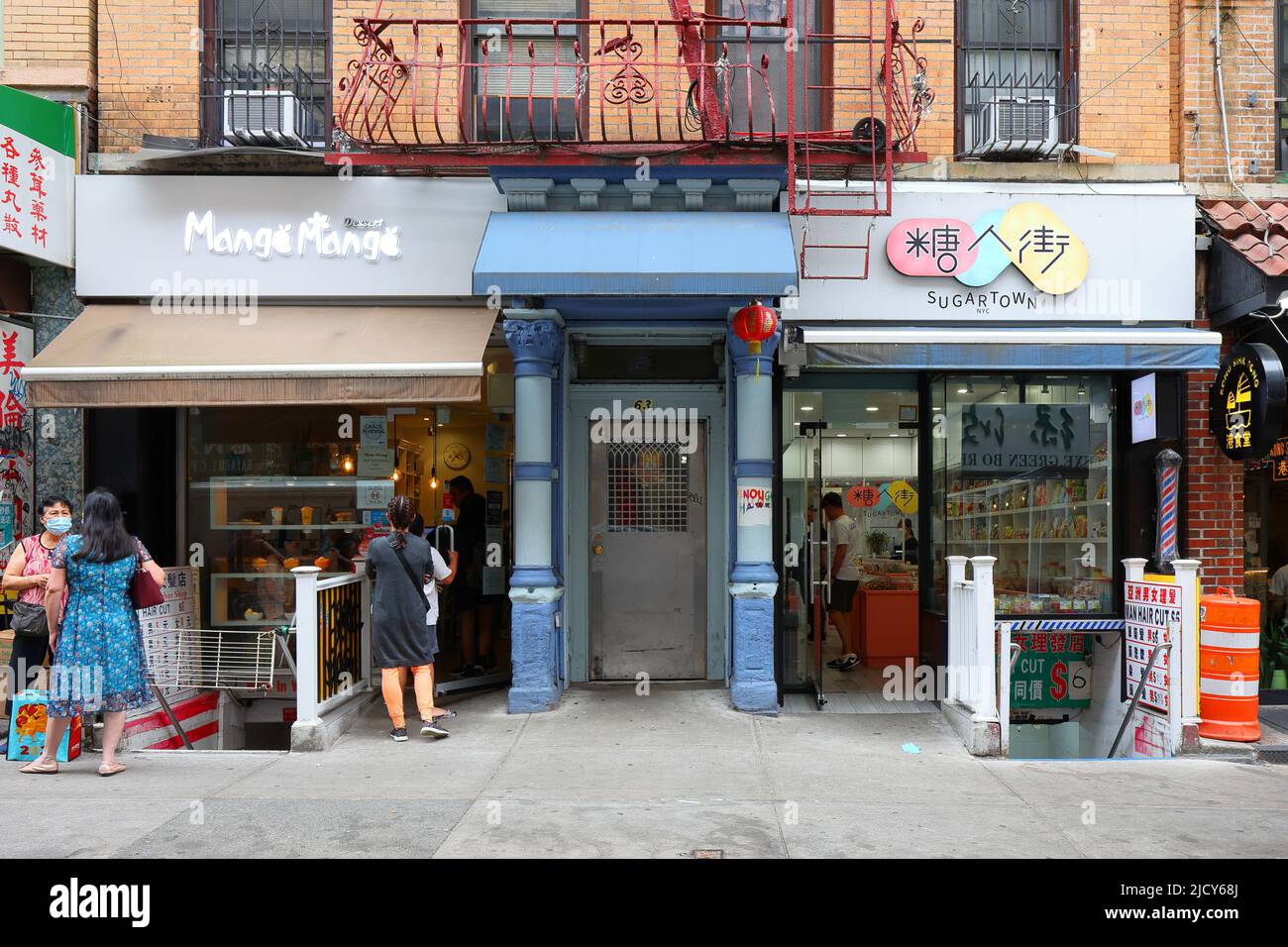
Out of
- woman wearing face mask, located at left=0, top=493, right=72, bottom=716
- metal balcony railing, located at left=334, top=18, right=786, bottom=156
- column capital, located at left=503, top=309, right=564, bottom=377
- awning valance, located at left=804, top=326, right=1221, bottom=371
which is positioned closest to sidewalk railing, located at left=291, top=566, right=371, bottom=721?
woman wearing face mask, located at left=0, top=493, right=72, bottom=716

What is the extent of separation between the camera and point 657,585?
9.31 meters

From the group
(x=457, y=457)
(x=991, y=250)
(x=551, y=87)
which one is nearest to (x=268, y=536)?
(x=457, y=457)

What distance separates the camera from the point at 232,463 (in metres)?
9.72

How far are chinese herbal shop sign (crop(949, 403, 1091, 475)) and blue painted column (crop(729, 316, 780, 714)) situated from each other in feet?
6.46

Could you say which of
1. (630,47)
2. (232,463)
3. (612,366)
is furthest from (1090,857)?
(232,463)

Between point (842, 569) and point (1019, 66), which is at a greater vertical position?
point (1019, 66)

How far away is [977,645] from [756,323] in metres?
2.94

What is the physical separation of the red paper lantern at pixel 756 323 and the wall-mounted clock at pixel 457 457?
359 cm

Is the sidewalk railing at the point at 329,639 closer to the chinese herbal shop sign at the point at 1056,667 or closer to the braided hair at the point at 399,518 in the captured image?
the braided hair at the point at 399,518

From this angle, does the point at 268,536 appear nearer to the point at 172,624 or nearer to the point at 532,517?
the point at 172,624

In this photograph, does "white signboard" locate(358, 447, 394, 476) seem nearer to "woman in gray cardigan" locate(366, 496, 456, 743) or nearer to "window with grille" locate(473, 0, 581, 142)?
"woman in gray cardigan" locate(366, 496, 456, 743)

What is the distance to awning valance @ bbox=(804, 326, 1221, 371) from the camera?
8156mm

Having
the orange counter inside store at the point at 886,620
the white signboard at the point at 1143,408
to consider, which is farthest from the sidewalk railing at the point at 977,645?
the orange counter inside store at the point at 886,620
